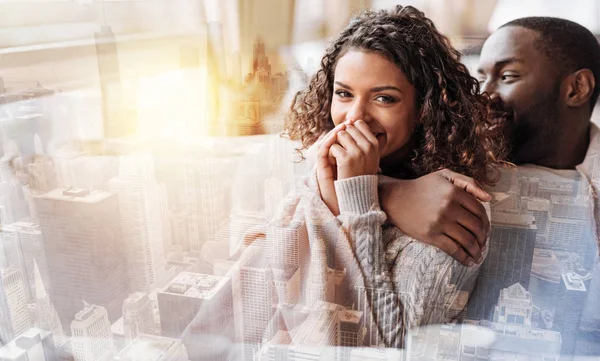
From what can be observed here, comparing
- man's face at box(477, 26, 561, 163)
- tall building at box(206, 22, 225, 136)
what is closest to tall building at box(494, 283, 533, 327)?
man's face at box(477, 26, 561, 163)

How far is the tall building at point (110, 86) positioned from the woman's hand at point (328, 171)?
0.66m

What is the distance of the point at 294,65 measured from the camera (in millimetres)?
1303

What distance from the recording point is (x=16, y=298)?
1.79 metres

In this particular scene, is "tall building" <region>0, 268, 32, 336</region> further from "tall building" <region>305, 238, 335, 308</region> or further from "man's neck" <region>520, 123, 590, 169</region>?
"man's neck" <region>520, 123, 590, 169</region>

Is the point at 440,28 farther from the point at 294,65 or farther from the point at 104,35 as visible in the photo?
the point at 104,35

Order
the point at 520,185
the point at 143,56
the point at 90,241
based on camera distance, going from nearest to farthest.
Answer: the point at 520,185 → the point at 143,56 → the point at 90,241

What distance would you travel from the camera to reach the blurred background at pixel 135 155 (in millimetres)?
1383

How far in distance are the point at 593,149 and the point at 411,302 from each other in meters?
0.55

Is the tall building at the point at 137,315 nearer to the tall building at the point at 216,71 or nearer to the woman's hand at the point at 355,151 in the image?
the tall building at the point at 216,71

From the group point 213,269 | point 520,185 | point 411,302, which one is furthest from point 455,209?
point 213,269

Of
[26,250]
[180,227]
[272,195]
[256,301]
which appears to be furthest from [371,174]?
[26,250]

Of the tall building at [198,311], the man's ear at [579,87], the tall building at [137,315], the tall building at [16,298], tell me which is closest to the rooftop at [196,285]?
the tall building at [198,311]

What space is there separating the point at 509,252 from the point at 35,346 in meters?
1.61

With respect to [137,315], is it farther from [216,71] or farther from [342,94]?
[342,94]
